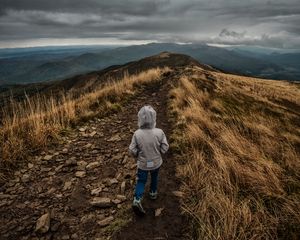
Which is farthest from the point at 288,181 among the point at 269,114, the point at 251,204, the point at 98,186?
the point at 269,114

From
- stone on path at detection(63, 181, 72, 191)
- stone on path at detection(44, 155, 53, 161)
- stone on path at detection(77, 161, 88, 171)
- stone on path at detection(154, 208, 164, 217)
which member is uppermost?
stone on path at detection(154, 208, 164, 217)

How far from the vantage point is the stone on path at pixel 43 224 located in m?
4.10

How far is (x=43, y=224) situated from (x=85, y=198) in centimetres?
91

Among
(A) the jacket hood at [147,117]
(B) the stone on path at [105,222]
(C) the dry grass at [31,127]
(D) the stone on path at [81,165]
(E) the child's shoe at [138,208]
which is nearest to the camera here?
(B) the stone on path at [105,222]

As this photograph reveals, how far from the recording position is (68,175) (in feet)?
18.8

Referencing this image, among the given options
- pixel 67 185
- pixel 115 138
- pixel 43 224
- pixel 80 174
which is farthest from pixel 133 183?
pixel 115 138

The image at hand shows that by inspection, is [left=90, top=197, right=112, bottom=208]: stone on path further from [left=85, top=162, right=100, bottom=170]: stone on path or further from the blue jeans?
[left=85, top=162, right=100, bottom=170]: stone on path

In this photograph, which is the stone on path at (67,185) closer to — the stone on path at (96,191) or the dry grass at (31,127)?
the stone on path at (96,191)

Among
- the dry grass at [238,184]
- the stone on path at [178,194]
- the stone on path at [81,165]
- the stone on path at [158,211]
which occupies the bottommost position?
the stone on path at [81,165]

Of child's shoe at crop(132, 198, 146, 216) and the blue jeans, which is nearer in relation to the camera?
child's shoe at crop(132, 198, 146, 216)

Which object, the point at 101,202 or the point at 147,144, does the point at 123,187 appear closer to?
the point at 101,202

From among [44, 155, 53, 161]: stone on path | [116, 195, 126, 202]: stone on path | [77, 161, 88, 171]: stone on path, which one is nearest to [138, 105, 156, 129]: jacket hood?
[116, 195, 126, 202]: stone on path

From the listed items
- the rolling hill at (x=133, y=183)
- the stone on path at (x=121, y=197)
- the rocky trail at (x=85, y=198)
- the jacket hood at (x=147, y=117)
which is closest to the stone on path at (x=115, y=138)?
the rolling hill at (x=133, y=183)

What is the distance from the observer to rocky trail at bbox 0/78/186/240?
405cm
